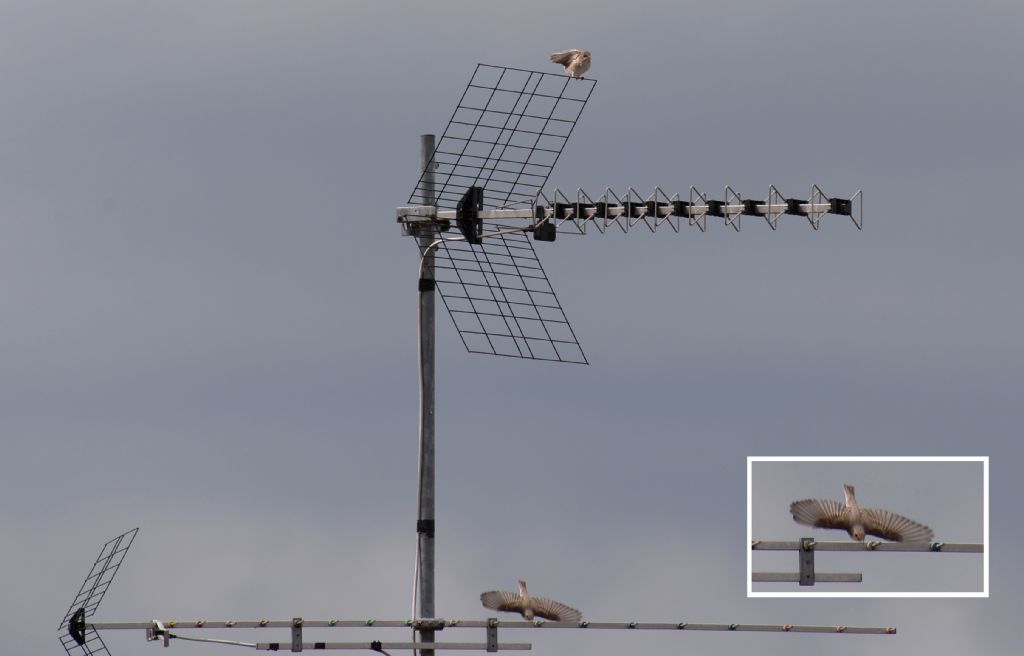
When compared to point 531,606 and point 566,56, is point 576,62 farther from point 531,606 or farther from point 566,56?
point 531,606

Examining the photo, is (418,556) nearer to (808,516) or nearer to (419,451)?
(419,451)

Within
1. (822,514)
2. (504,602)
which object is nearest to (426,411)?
(504,602)

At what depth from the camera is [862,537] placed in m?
48.3

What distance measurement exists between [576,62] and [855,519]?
11663mm

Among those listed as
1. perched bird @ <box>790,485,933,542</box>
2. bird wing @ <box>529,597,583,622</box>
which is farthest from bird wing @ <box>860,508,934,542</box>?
bird wing @ <box>529,597,583,622</box>

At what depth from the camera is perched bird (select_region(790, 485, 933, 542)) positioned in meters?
48.3

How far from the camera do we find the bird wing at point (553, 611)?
53719mm

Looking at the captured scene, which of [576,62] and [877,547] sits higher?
[576,62]

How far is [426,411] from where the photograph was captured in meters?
54.6

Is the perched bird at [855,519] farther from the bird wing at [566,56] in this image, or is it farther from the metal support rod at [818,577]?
the bird wing at [566,56]

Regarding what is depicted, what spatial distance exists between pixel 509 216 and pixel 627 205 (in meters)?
3.40

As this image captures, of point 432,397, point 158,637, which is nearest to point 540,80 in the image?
point 432,397

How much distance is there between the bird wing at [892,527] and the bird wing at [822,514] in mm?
415

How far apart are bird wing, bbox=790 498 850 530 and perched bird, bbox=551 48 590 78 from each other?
1073cm
